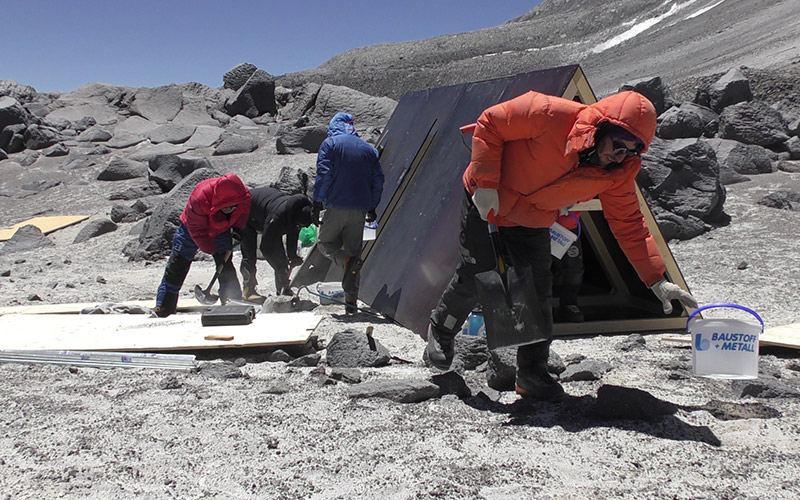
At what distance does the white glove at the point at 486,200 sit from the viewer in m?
3.11

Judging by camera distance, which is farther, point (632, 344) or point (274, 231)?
point (274, 231)

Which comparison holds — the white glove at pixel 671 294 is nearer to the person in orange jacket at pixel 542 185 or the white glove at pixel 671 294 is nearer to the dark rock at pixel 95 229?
the person in orange jacket at pixel 542 185

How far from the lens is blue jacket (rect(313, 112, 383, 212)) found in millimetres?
5898

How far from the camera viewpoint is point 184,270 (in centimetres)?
601

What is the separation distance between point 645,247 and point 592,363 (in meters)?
0.90

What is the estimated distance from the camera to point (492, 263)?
3346mm

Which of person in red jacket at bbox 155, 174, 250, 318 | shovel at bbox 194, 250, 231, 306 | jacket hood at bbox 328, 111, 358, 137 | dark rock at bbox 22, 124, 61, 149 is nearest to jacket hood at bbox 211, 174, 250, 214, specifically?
person in red jacket at bbox 155, 174, 250, 318

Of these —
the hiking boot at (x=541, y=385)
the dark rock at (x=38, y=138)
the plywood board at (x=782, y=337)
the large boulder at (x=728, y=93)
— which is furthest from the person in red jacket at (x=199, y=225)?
the dark rock at (x=38, y=138)

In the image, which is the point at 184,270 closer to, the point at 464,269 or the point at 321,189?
the point at 321,189

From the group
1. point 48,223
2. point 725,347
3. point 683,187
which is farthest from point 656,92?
point 48,223

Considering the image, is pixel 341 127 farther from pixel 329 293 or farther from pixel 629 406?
pixel 629 406

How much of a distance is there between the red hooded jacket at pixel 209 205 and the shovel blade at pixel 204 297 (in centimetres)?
70

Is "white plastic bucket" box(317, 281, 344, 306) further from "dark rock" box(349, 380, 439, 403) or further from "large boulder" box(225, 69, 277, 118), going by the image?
"large boulder" box(225, 69, 277, 118)

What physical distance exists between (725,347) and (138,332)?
11.7 feet
